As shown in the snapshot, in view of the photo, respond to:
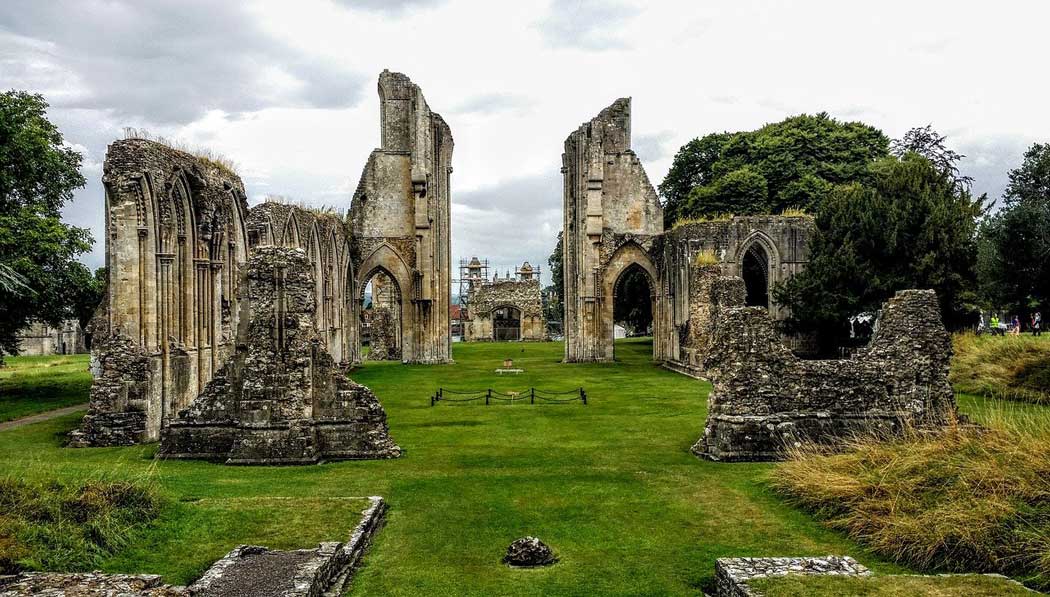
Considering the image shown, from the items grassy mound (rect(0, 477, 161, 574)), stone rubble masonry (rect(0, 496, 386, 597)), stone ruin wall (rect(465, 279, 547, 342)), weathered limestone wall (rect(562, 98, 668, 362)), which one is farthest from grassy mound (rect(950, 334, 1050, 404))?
stone ruin wall (rect(465, 279, 547, 342))

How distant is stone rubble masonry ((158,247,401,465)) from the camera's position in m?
11.3

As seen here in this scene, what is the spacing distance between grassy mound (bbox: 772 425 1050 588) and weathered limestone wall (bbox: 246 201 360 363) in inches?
684

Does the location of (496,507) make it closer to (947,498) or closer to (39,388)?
(947,498)

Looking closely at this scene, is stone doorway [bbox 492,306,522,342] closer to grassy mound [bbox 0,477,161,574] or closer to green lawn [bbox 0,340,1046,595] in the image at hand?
green lawn [bbox 0,340,1046,595]

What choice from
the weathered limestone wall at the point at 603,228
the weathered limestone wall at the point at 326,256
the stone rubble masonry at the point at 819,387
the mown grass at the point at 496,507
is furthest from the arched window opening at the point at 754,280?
the stone rubble masonry at the point at 819,387

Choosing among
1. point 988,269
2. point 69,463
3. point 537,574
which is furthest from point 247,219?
point 988,269

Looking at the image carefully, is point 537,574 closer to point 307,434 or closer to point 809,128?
point 307,434

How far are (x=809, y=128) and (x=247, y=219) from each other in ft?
111

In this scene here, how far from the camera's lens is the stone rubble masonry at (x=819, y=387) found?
11.5 metres

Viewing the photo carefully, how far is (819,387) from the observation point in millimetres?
11844

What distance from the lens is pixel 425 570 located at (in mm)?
6852

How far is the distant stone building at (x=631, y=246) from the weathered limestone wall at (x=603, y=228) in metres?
0.05

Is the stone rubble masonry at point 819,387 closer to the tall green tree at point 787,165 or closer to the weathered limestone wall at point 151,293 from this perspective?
the weathered limestone wall at point 151,293

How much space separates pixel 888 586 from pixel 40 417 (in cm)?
1837
